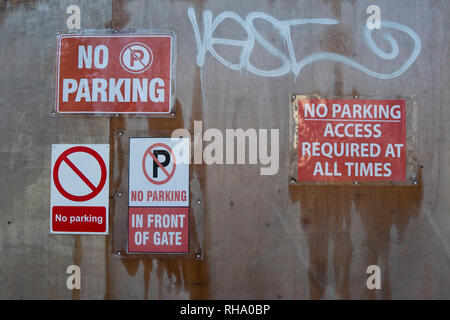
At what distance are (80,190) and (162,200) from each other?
45 cm

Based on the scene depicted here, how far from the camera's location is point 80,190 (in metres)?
2.19

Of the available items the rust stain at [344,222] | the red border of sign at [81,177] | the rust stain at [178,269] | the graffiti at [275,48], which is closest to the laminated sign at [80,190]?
the red border of sign at [81,177]

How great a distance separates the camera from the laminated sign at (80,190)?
2.18 metres

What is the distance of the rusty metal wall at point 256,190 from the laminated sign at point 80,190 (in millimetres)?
49

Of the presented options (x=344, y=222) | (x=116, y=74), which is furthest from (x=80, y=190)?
(x=344, y=222)

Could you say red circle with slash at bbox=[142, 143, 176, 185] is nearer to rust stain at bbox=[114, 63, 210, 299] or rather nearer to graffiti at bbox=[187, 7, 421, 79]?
rust stain at bbox=[114, 63, 210, 299]

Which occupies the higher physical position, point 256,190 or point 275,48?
point 275,48

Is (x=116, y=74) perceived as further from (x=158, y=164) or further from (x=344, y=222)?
(x=344, y=222)

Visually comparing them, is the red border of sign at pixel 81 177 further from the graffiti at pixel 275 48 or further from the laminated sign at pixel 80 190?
the graffiti at pixel 275 48

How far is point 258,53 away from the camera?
86.3 inches

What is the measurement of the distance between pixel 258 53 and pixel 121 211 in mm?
1128

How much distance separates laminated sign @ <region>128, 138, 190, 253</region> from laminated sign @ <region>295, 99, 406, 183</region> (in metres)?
0.63

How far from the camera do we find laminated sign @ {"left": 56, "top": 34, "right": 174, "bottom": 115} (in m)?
2.19

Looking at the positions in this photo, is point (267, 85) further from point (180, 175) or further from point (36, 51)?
point (36, 51)
